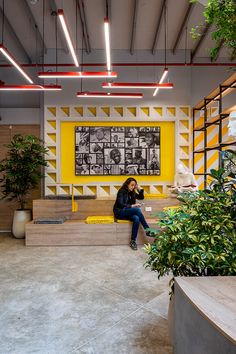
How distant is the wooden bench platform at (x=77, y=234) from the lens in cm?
568

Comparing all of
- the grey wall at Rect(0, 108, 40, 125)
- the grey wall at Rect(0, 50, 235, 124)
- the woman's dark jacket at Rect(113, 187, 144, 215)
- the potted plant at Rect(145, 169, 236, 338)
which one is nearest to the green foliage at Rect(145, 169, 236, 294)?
the potted plant at Rect(145, 169, 236, 338)

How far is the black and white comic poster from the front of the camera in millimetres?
7301

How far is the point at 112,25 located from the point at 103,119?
2.30 m

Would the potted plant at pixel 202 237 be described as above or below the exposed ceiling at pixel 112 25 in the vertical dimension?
below

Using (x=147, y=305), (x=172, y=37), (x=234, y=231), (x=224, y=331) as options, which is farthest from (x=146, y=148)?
(x=224, y=331)

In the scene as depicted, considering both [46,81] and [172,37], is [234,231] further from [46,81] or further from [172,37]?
[46,81]

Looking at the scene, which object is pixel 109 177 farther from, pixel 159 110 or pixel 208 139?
pixel 208 139

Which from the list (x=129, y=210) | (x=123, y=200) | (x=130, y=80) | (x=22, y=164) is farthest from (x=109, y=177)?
(x=130, y=80)

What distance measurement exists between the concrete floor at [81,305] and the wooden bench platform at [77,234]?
25.5 inches

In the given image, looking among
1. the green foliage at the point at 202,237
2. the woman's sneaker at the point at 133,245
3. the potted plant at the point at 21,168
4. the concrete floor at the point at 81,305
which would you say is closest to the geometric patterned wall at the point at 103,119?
the potted plant at the point at 21,168

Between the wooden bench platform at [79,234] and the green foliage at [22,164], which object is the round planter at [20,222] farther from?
the wooden bench platform at [79,234]

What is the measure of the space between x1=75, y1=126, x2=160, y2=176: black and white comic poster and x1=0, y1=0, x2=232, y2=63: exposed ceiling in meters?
2.28

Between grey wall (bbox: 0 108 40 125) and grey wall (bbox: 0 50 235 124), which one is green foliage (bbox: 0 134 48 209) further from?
grey wall (bbox: 0 50 235 124)

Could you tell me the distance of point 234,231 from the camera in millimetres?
2088
